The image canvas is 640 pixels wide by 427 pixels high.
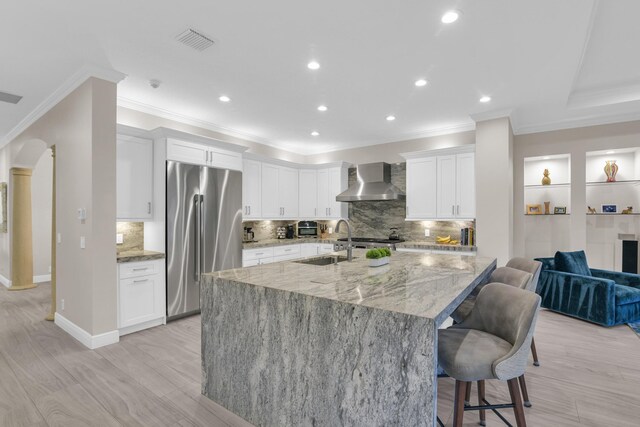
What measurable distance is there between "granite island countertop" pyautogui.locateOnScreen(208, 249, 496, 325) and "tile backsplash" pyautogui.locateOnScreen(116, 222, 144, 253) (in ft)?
8.66

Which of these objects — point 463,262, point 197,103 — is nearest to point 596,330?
point 463,262

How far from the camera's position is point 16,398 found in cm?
242

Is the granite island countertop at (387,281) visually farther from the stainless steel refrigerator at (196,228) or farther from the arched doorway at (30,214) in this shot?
the arched doorway at (30,214)

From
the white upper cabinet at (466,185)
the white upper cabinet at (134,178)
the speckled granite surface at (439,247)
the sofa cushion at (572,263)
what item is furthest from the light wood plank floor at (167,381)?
the white upper cabinet at (466,185)

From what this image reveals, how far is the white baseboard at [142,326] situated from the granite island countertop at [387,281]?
2187 millimetres

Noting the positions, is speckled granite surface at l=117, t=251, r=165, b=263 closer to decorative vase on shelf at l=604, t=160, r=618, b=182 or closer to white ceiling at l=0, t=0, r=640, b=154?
white ceiling at l=0, t=0, r=640, b=154

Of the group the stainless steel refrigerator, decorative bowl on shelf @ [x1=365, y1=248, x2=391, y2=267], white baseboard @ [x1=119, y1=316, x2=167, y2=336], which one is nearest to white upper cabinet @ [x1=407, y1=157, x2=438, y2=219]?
decorative bowl on shelf @ [x1=365, y1=248, x2=391, y2=267]

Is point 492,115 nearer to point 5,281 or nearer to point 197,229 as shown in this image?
point 197,229

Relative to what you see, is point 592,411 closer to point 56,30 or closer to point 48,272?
point 56,30

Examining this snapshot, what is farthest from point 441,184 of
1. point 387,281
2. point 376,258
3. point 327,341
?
point 327,341

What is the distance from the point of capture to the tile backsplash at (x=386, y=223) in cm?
557

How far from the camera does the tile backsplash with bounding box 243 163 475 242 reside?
5.57 metres

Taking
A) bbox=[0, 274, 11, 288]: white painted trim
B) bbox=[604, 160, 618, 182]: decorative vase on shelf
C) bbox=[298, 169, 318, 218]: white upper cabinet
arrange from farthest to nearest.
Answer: bbox=[298, 169, 318, 218]: white upper cabinet, bbox=[0, 274, 11, 288]: white painted trim, bbox=[604, 160, 618, 182]: decorative vase on shelf

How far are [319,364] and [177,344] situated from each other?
238 cm
